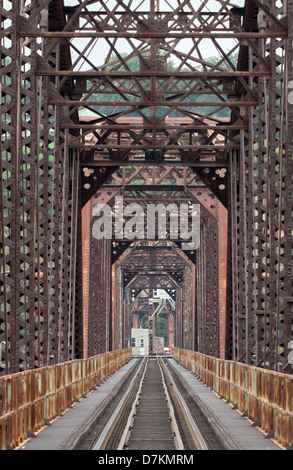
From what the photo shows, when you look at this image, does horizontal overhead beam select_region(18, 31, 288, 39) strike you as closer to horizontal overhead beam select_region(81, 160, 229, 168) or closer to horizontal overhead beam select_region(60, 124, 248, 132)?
horizontal overhead beam select_region(60, 124, 248, 132)

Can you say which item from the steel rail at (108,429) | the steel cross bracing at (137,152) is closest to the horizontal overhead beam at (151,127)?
the steel cross bracing at (137,152)

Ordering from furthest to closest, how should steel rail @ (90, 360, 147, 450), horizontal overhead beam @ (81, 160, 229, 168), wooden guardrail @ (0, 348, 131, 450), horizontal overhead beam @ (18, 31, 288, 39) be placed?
horizontal overhead beam @ (81, 160, 229, 168)
horizontal overhead beam @ (18, 31, 288, 39)
steel rail @ (90, 360, 147, 450)
wooden guardrail @ (0, 348, 131, 450)

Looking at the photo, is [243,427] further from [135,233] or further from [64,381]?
[135,233]

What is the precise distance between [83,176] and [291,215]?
13721 millimetres

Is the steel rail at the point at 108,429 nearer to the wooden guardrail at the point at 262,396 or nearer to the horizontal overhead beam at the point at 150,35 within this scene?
the wooden guardrail at the point at 262,396

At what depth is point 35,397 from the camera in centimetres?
1605

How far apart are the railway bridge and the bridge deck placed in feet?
0.15

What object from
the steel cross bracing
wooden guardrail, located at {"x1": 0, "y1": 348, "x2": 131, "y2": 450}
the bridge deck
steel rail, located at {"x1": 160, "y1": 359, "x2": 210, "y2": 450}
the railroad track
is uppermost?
the steel cross bracing

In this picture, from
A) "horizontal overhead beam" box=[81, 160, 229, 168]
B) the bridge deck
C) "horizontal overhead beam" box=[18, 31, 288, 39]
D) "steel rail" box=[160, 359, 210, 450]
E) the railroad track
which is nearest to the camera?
the bridge deck

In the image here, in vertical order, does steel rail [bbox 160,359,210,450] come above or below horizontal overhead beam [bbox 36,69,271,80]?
below

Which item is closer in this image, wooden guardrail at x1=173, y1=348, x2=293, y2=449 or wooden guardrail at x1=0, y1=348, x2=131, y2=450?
A: wooden guardrail at x1=0, y1=348, x2=131, y2=450

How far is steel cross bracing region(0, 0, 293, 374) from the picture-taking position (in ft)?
56.6

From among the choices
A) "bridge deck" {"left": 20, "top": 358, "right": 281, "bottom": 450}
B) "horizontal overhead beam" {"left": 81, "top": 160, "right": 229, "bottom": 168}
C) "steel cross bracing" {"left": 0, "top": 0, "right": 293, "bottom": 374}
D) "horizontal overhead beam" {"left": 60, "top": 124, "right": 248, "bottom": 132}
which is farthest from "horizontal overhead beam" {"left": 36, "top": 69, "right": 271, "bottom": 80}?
"horizontal overhead beam" {"left": 81, "top": 160, "right": 229, "bottom": 168}
